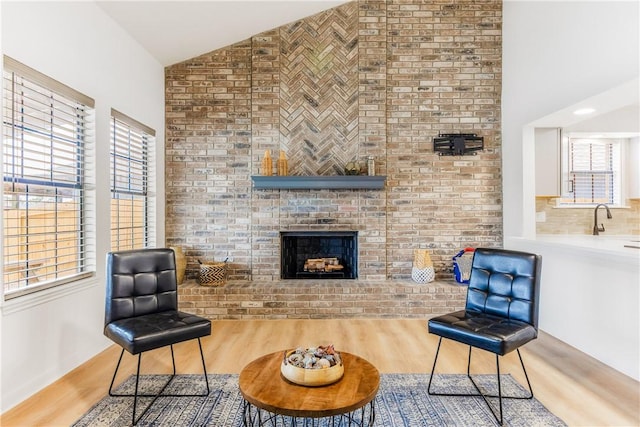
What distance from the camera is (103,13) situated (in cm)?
315

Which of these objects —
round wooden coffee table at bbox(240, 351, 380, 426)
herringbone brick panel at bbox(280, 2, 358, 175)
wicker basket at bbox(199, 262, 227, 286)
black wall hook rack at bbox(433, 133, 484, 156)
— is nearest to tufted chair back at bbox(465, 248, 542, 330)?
round wooden coffee table at bbox(240, 351, 380, 426)

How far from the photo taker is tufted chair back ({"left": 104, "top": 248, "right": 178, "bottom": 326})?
245cm

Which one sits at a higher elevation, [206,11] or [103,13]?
[206,11]

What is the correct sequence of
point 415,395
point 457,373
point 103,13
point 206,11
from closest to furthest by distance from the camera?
1. point 415,395
2. point 457,373
3. point 103,13
4. point 206,11

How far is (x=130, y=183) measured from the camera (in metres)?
3.74

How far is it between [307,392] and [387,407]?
2.76 ft

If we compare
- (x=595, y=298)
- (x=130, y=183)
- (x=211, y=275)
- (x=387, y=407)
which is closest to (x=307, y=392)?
(x=387, y=407)

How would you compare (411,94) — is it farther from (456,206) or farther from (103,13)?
(103,13)

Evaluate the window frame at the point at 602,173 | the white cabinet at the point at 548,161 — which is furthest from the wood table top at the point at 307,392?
the window frame at the point at 602,173

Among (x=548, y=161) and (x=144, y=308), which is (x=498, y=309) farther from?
(x=144, y=308)

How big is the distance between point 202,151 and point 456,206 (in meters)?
3.22

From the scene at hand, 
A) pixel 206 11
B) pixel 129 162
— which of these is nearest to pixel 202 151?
pixel 129 162

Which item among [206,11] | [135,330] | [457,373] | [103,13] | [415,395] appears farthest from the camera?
[206,11]

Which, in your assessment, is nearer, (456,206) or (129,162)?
(129,162)
